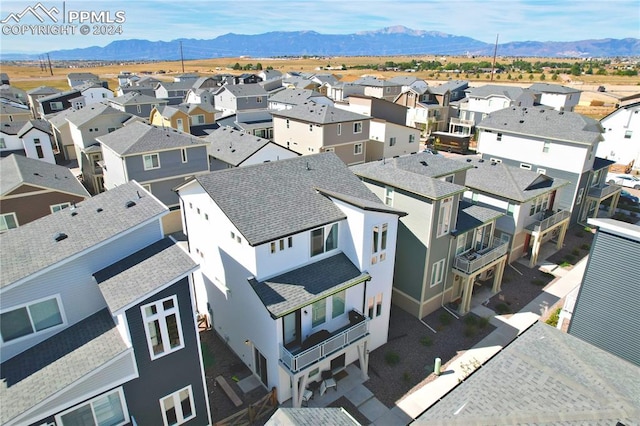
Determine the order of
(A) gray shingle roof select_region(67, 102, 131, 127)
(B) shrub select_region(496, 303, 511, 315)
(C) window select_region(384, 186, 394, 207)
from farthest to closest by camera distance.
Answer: (A) gray shingle roof select_region(67, 102, 131, 127), (B) shrub select_region(496, 303, 511, 315), (C) window select_region(384, 186, 394, 207)

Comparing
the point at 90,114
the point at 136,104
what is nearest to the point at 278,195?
the point at 90,114

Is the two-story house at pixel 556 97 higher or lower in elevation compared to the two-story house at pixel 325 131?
higher

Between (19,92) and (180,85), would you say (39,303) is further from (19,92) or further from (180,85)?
(19,92)

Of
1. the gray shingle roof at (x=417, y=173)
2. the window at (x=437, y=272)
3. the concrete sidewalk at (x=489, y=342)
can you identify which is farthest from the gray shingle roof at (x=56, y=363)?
the window at (x=437, y=272)

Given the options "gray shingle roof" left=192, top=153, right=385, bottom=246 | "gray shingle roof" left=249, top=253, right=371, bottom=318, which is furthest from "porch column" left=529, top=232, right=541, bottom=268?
"gray shingle roof" left=249, top=253, right=371, bottom=318

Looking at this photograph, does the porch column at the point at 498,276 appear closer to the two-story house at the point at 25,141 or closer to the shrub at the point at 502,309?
the shrub at the point at 502,309

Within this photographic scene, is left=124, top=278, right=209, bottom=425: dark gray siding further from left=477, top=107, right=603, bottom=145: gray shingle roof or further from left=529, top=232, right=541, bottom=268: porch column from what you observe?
left=477, top=107, right=603, bottom=145: gray shingle roof

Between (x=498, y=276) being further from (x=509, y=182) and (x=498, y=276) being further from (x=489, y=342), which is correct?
(x=509, y=182)

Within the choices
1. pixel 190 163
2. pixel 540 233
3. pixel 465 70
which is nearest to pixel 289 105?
pixel 190 163
